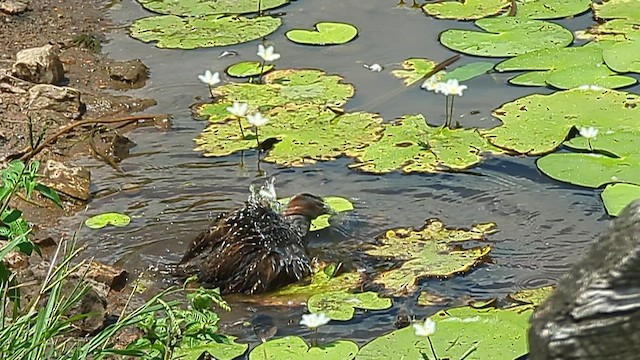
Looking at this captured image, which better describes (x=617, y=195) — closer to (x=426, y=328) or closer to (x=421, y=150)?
(x=421, y=150)

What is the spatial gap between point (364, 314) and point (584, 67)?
2.56 m

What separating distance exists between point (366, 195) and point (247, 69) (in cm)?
171

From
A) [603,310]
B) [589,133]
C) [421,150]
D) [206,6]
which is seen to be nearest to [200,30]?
[206,6]

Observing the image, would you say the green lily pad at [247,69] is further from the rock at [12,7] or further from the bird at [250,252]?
the bird at [250,252]

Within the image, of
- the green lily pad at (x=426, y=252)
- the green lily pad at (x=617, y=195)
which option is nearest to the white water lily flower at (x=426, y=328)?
the green lily pad at (x=426, y=252)

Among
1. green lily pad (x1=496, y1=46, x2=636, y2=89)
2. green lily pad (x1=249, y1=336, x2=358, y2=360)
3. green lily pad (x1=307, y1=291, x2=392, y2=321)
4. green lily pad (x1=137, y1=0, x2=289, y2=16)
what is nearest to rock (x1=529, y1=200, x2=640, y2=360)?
green lily pad (x1=249, y1=336, x2=358, y2=360)

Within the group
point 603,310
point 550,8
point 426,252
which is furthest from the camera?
point 550,8

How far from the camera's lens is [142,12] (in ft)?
24.6

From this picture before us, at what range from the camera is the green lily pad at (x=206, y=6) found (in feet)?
24.2

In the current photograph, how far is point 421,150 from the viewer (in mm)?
5312

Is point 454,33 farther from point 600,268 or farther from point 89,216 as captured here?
point 600,268

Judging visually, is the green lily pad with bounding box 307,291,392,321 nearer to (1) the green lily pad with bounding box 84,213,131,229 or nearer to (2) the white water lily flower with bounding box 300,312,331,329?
(2) the white water lily flower with bounding box 300,312,331,329

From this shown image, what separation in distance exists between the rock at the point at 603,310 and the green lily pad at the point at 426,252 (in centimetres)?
292

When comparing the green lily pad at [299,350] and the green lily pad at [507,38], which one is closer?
the green lily pad at [299,350]
